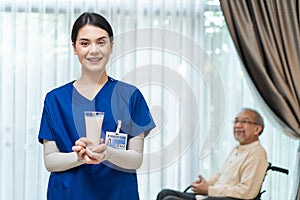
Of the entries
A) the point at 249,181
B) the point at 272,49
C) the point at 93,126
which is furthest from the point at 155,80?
the point at 93,126

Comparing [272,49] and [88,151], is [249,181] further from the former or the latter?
[88,151]

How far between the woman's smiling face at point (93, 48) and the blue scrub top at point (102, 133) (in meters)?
0.09

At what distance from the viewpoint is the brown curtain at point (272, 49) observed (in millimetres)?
3967

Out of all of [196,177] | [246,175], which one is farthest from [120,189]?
[196,177]

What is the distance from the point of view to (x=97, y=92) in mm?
2047

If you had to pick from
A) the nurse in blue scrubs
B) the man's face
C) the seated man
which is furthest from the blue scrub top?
the man's face

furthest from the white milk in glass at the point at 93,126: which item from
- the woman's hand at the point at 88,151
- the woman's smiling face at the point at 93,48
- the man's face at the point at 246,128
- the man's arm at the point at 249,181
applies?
the man's face at the point at 246,128

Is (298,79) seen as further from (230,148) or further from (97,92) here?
(97,92)

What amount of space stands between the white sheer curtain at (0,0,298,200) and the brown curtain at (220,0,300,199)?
146 millimetres

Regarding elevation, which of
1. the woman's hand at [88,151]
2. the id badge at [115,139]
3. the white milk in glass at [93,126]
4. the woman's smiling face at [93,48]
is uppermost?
the woman's smiling face at [93,48]

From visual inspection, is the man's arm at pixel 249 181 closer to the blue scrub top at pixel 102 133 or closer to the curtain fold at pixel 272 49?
the curtain fold at pixel 272 49

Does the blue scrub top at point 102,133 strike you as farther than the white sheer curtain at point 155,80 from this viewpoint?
No

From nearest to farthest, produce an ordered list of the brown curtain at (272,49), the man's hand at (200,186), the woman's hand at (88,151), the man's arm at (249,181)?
the woman's hand at (88,151) → the man's arm at (249,181) → the man's hand at (200,186) → the brown curtain at (272,49)

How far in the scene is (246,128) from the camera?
3.94m
